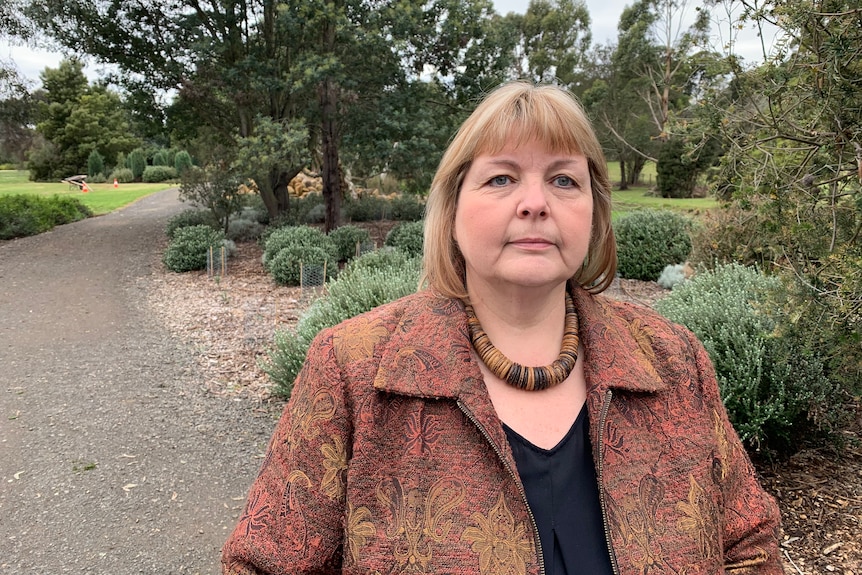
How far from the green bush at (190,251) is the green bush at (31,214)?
5843 mm

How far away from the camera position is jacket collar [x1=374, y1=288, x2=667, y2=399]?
4.06 ft

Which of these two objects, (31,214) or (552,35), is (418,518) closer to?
(31,214)

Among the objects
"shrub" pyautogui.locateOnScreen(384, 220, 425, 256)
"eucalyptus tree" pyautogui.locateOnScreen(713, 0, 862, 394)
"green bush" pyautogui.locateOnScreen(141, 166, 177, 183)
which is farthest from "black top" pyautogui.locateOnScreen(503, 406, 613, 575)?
"green bush" pyautogui.locateOnScreen(141, 166, 177, 183)

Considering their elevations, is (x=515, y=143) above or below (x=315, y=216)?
above

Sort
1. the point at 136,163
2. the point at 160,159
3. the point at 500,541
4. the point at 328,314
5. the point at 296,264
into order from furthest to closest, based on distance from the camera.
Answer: the point at 160,159
the point at 136,163
the point at 296,264
the point at 328,314
the point at 500,541

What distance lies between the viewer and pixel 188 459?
13.8 ft

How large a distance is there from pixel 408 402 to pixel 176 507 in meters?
3.07

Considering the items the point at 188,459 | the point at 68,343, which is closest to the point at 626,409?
the point at 188,459

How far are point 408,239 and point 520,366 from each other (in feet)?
33.3

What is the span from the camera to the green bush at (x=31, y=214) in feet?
46.5

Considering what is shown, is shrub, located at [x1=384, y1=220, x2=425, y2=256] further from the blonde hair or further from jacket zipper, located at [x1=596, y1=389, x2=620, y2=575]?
jacket zipper, located at [x1=596, y1=389, x2=620, y2=575]

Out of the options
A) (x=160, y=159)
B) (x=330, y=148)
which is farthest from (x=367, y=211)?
(x=160, y=159)

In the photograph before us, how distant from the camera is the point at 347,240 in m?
12.0

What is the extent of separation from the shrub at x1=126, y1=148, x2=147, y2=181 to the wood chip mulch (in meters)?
31.0
